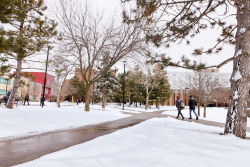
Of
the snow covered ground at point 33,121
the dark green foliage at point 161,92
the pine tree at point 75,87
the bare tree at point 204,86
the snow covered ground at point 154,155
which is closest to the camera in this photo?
the snow covered ground at point 154,155

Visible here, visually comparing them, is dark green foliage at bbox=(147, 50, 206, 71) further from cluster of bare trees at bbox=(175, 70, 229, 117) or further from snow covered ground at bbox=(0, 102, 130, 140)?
cluster of bare trees at bbox=(175, 70, 229, 117)

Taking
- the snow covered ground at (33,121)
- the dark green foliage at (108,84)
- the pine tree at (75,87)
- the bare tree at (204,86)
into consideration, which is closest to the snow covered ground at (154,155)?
the snow covered ground at (33,121)

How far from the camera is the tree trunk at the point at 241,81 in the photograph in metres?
5.12

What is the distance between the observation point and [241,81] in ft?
16.9

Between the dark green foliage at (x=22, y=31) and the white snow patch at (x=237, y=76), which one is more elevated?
the dark green foliage at (x=22, y=31)

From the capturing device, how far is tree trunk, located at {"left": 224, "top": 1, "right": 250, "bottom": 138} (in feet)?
16.8

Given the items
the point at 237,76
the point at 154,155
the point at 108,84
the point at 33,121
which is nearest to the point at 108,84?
the point at 108,84

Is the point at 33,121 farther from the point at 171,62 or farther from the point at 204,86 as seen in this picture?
the point at 204,86

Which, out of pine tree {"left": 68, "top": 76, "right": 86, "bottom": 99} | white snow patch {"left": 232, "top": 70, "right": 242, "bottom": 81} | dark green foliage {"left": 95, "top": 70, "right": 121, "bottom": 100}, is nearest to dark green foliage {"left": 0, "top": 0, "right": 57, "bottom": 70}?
white snow patch {"left": 232, "top": 70, "right": 242, "bottom": 81}

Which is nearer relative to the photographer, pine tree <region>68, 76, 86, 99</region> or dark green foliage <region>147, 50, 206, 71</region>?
dark green foliage <region>147, 50, 206, 71</region>

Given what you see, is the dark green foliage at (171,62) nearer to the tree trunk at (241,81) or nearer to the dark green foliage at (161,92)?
the tree trunk at (241,81)

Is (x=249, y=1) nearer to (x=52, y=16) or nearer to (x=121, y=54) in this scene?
(x=121, y=54)

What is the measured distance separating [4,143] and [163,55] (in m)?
5.84

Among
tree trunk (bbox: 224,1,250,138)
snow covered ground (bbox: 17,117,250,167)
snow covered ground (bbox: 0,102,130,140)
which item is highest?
tree trunk (bbox: 224,1,250,138)
